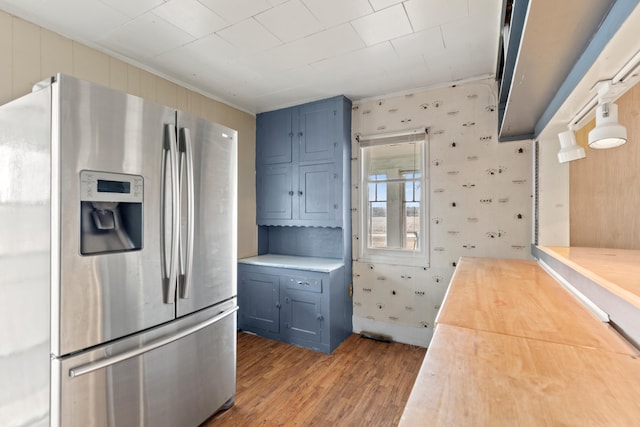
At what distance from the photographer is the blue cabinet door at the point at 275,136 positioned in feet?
11.1

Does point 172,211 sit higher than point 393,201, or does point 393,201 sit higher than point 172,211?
point 393,201

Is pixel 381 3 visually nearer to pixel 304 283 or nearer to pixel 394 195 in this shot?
pixel 394 195

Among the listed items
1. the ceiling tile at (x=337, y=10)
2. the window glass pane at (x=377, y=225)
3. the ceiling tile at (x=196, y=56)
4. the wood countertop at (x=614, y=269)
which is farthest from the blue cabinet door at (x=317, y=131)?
the wood countertop at (x=614, y=269)

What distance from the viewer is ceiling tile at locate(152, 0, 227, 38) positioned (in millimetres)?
1725

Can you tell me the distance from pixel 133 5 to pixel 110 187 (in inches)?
46.3

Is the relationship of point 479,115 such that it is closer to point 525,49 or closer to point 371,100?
point 371,100

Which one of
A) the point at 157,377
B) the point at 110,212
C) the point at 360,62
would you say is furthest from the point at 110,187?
the point at 360,62

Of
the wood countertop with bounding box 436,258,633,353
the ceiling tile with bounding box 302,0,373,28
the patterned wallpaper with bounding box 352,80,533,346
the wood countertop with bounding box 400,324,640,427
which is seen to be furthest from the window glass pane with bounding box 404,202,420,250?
the wood countertop with bounding box 400,324,640,427

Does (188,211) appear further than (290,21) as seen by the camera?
No

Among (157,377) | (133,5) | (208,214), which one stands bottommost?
(157,377)

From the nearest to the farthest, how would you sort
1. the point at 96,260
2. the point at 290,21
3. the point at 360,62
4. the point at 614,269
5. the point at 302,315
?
the point at 614,269 < the point at 96,260 < the point at 290,21 < the point at 360,62 < the point at 302,315

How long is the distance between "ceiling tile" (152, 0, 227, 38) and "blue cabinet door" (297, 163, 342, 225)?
5.28 ft

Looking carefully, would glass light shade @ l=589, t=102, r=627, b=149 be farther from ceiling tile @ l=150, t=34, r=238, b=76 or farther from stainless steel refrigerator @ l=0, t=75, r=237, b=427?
ceiling tile @ l=150, t=34, r=238, b=76

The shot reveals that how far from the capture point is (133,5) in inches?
67.9
